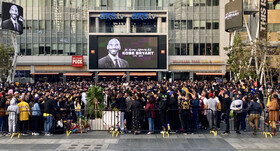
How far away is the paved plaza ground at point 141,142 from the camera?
36.0 ft

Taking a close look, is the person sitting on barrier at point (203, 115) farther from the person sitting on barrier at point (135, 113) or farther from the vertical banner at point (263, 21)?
the vertical banner at point (263, 21)

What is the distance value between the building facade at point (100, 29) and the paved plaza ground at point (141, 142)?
126 feet

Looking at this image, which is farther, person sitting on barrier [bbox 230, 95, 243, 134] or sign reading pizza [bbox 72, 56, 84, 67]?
sign reading pizza [bbox 72, 56, 84, 67]

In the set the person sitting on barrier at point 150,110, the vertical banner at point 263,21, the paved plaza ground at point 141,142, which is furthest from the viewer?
the vertical banner at point 263,21

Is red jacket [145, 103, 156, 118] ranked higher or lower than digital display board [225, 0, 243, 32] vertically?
lower

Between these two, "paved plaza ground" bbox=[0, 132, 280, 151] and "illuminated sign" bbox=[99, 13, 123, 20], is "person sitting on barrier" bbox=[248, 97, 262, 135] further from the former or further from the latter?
"illuminated sign" bbox=[99, 13, 123, 20]

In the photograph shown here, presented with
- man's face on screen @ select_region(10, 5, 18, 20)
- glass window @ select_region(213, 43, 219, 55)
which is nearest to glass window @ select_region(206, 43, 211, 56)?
glass window @ select_region(213, 43, 219, 55)

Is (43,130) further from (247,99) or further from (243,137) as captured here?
(247,99)

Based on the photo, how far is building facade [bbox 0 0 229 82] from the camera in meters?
51.3

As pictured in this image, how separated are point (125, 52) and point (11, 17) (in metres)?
19.6

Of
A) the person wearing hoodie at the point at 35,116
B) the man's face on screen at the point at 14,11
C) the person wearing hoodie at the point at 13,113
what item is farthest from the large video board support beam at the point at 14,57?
the person wearing hoodie at the point at 35,116

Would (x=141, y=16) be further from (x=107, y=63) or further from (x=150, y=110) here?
(x=150, y=110)

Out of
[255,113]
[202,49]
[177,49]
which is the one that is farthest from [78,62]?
[255,113]

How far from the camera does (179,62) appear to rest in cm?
5128
